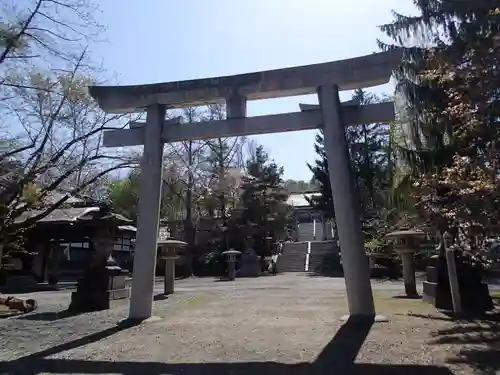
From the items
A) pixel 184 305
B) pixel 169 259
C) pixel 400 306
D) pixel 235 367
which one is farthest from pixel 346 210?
pixel 169 259

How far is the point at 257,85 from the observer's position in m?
8.23

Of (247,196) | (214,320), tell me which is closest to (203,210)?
(247,196)

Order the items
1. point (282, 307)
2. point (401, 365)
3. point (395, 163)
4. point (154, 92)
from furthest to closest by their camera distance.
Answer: point (395, 163) < point (282, 307) < point (154, 92) < point (401, 365)

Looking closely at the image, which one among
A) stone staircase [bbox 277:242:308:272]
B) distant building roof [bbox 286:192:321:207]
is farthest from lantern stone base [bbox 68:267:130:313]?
distant building roof [bbox 286:192:321:207]

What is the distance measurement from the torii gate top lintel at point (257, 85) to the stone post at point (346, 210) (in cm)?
34

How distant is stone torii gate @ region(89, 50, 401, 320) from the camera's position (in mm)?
7539

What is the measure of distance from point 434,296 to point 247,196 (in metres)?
22.4

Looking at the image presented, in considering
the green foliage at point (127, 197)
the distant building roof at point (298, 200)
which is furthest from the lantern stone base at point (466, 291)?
the distant building roof at point (298, 200)

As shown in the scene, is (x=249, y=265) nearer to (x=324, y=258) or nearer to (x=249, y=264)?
(x=249, y=264)

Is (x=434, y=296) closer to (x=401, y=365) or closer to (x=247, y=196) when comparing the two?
(x=401, y=365)

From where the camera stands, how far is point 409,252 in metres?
11.7

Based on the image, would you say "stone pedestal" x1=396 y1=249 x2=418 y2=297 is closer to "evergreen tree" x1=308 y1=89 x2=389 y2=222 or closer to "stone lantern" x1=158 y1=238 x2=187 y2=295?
"stone lantern" x1=158 y1=238 x2=187 y2=295

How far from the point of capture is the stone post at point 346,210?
7375mm

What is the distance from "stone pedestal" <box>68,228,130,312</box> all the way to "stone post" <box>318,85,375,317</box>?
6564 mm
